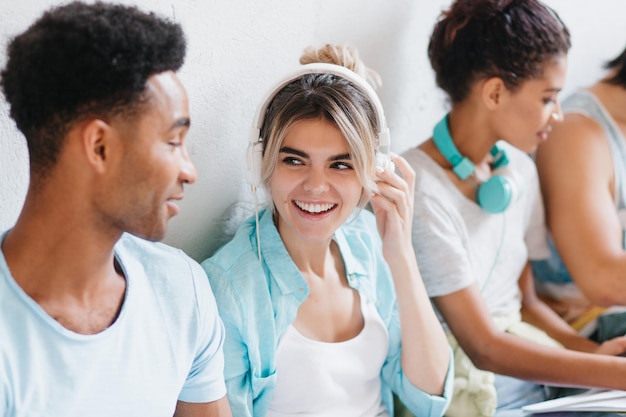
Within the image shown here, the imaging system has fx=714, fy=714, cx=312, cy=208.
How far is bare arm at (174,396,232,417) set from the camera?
1.13 m

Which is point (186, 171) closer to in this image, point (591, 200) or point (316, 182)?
point (316, 182)

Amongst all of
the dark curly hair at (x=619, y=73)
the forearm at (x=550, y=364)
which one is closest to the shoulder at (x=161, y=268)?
the forearm at (x=550, y=364)

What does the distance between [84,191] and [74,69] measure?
0.15 meters

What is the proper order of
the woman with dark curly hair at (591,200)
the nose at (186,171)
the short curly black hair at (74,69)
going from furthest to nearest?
the woman with dark curly hair at (591,200) → the nose at (186,171) → the short curly black hair at (74,69)

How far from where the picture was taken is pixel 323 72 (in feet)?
4.00

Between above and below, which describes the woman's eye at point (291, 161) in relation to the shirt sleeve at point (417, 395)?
above

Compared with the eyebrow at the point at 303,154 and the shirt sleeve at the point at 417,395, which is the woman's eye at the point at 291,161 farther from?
the shirt sleeve at the point at 417,395

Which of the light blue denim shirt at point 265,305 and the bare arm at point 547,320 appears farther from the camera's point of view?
the bare arm at point 547,320

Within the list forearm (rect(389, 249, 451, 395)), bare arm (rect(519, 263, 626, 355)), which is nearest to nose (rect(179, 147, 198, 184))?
forearm (rect(389, 249, 451, 395))

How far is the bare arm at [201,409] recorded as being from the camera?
1130mm

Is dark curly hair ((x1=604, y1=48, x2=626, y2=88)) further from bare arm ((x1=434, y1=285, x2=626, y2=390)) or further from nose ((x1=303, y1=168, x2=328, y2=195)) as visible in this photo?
nose ((x1=303, y1=168, x2=328, y2=195))

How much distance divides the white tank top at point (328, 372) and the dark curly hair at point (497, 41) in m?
0.61

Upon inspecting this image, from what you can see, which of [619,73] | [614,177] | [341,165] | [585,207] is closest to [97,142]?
[341,165]

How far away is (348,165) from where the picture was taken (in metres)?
1.27
